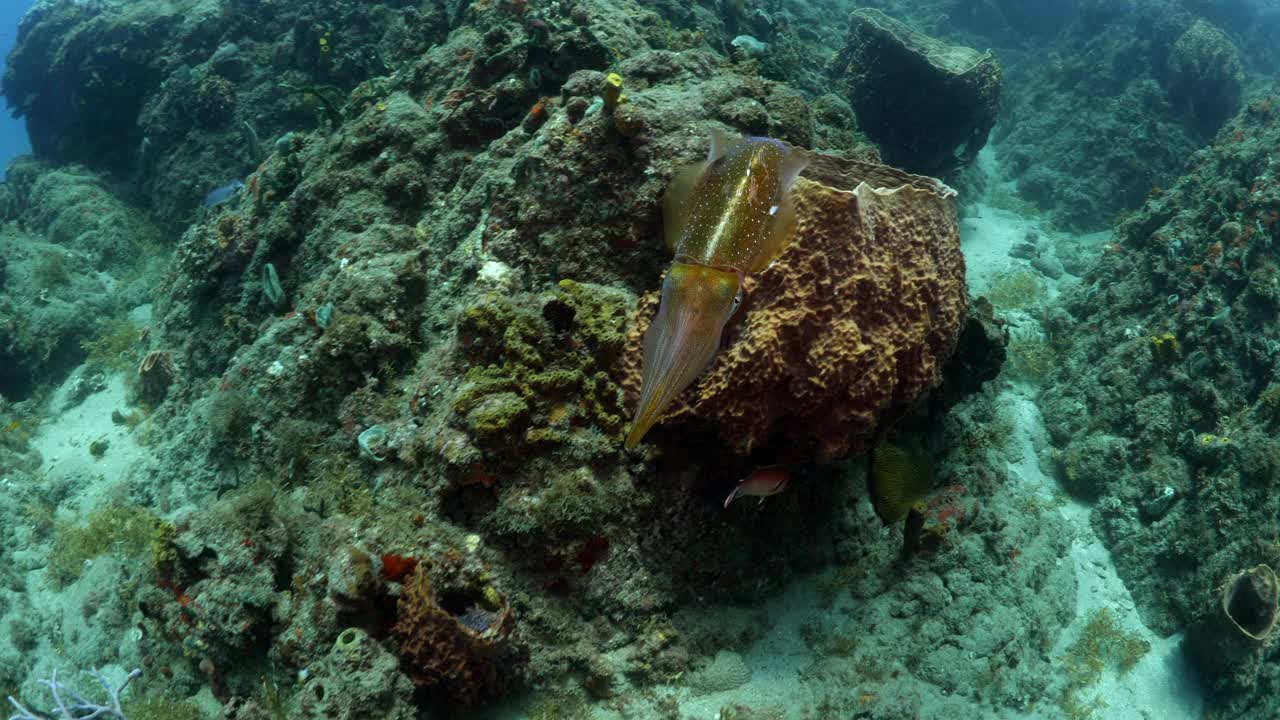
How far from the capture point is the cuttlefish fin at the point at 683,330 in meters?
2.96

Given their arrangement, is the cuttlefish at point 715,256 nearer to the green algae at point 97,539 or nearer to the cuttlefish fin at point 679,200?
the cuttlefish fin at point 679,200

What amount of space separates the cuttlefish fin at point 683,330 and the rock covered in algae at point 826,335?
337 millimetres

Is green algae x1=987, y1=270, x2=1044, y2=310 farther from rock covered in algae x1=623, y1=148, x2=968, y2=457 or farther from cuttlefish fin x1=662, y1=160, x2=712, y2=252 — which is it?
cuttlefish fin x1=662, y1=160, x2=712, y2=252

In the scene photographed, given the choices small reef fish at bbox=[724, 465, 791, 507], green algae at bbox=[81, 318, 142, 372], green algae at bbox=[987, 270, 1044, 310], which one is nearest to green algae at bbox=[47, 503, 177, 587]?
green algae at bbox=[81, 318, 142, 372]

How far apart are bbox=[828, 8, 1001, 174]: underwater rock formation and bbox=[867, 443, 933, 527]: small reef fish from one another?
952cm

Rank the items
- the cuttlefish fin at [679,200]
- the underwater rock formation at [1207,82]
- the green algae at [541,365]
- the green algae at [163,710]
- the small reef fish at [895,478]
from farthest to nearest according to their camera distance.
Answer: the underwater rock formation at [1207,82], the small reef fish at [895,478], the green algae at [163,710], the green algae at [541,365], the cuttlefish fin at [679,200]

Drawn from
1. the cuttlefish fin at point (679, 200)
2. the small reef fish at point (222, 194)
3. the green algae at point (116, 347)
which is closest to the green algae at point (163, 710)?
the cuttlefish fin at point (679, 200)

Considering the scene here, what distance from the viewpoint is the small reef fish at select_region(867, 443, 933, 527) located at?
3871 mm

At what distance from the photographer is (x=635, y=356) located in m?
3.65

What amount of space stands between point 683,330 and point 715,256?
0.42 metres

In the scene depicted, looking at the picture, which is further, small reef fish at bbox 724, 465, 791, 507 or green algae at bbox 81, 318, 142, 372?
green algae at bbox 81, 318, 142, 372

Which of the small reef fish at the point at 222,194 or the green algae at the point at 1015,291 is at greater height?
the small reef fish at the point at 222,194

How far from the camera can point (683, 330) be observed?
300 cm

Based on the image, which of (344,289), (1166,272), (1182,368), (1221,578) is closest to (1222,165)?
(1166,272)
